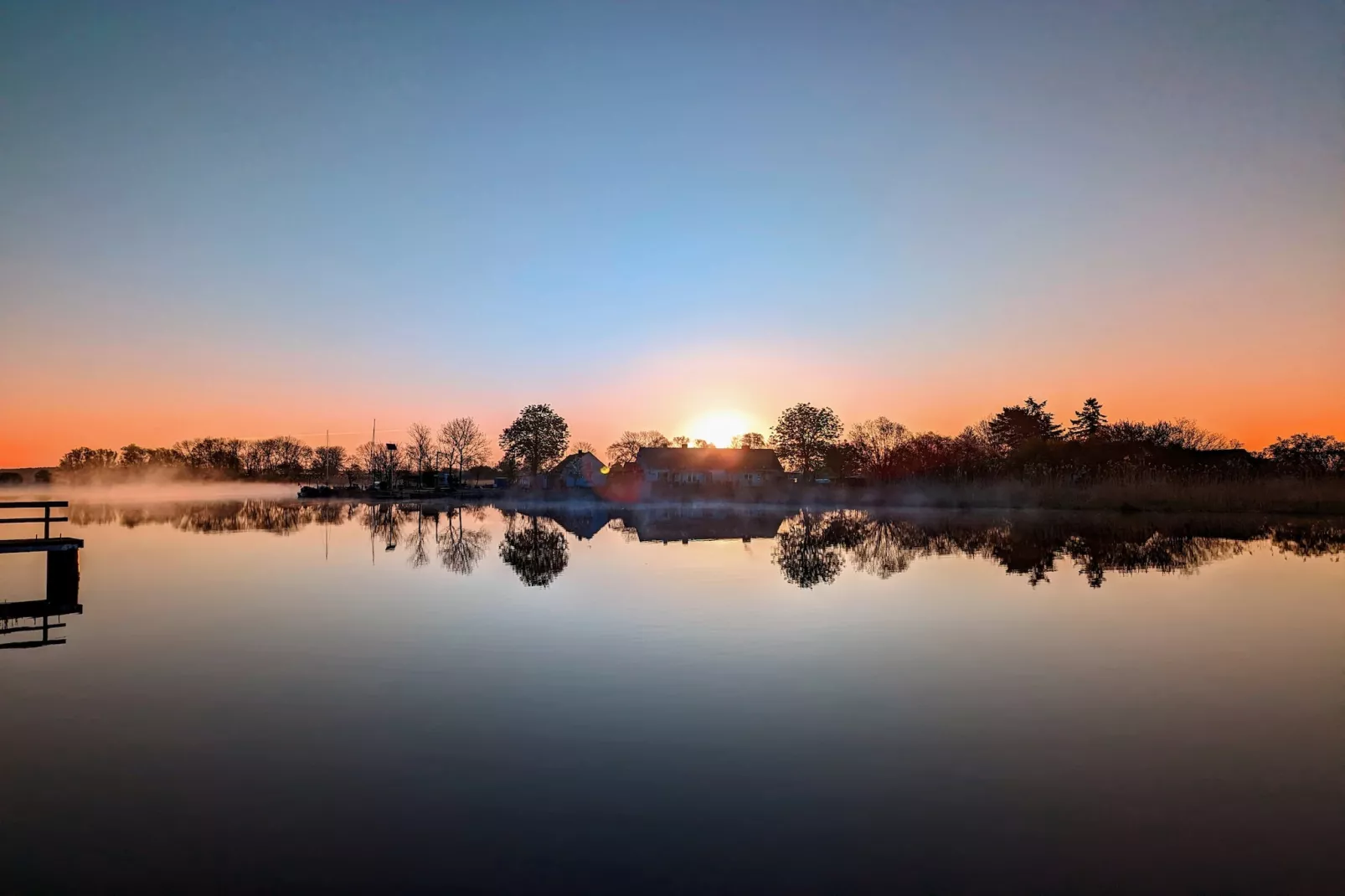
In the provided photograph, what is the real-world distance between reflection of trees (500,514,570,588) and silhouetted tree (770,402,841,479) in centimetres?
7541

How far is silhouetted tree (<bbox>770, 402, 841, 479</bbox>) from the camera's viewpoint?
108 m

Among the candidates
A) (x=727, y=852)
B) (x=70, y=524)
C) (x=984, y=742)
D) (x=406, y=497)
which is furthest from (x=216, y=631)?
(x=406, y=497)

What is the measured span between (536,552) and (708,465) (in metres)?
78.4

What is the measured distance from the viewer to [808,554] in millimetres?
21828

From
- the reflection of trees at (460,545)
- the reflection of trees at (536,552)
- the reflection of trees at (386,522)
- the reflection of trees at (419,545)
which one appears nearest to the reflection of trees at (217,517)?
the reflection of trees at (386,522)

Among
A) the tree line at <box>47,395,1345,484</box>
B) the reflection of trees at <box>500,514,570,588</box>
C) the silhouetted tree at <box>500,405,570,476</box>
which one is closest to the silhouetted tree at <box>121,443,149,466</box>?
the tree line at <box>47,395,1345,484</box>

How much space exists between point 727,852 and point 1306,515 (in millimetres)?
42296

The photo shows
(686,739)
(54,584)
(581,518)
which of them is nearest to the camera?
(686,739)

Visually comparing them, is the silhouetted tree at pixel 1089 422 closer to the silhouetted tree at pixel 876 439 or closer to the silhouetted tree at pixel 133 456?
the silhouetted tree at pixel 876 439

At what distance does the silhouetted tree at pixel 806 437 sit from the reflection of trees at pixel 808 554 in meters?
74.8

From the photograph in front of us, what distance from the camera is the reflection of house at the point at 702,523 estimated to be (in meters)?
28.7

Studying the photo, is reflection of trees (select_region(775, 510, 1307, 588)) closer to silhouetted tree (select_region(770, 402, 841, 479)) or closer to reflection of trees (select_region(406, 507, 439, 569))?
reflection of trees (select_region(406, 507, 439, 569))

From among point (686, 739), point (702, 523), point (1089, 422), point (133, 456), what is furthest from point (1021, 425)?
point (133, 456)

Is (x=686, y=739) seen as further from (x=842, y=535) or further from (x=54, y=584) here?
(x=842, y=535)
